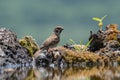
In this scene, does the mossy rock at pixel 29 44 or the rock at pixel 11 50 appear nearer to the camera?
the rock at pixel 11 50

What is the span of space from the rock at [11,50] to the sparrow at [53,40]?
93 centimetres

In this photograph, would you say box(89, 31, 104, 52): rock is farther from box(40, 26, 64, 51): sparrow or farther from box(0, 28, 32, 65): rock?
box(0, 28, 32, 65): rock

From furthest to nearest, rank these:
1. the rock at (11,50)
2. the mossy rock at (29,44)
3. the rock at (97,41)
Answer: the rock at (97,41), the mossy rock at (29,44), the rock at (11,50)

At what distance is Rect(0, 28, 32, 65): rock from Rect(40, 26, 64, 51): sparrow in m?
0.93

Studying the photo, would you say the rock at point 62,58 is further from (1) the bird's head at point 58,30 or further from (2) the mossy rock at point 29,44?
(1) the bird's head at point 58,30

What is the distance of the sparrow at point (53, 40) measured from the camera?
1410cm

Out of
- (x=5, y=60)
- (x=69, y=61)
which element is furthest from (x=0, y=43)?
(x=69, y=61)

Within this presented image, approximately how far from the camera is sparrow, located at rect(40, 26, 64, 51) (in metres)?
14.1

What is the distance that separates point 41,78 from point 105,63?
4.44m

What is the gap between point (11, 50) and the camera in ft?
41.5

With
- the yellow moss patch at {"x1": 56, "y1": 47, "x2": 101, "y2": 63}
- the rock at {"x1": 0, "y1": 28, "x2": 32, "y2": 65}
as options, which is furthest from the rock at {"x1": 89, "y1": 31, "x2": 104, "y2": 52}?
the rock at {"x1": 0, "y1": 28, "x2": 32, "y2": 65}

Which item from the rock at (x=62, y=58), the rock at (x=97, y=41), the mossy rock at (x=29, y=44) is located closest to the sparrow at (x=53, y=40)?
the mossy rock at (x=29, y=44)

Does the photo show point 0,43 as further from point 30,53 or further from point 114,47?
point 114,47

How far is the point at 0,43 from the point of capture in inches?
499
